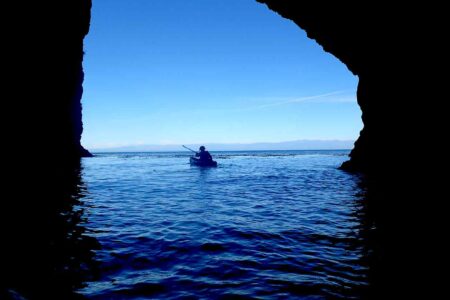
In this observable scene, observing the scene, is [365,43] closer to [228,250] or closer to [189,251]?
[228,250]

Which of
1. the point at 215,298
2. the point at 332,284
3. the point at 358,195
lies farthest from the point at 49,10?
the point at 358,195

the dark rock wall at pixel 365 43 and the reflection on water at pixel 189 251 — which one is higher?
the dark rock wall at pixel 365 43

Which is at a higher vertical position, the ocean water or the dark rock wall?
the dark rock wall

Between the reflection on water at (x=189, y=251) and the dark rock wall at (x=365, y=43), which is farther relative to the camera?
the dark rock wall at (x=365, y=43)

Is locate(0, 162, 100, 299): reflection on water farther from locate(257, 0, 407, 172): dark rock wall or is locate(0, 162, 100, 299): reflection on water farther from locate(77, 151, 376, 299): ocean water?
locate(257, 0, 407, 172): dark rock wall

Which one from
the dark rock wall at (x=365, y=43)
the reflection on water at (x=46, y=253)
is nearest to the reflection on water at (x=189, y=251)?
the reflection on water at (x=46, y=253)

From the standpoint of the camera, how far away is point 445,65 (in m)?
11.2

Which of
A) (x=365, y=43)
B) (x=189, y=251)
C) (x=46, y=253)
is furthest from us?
(x=365, y=43)

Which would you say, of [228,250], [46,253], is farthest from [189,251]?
[46,253]

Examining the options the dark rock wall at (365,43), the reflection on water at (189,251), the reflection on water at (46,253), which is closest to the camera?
the reflection on water at (46,253)

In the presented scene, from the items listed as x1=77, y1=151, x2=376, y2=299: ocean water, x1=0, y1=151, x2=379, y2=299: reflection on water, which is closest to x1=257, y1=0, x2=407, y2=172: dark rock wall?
x1=77, y1=151, x2=376, y2=299: ocean water

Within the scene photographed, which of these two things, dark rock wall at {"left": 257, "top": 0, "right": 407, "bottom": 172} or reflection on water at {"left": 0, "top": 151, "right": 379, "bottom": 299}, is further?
dark rock wall at {"left": 257, "top": 0, "right": 407, "bottom": 172}

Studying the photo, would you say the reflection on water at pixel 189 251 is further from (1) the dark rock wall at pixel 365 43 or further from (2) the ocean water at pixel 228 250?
(1) the dark rock wall at pixel 365 43

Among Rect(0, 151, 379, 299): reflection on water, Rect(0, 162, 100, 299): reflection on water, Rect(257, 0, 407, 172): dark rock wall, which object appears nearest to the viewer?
Rect(0, 162, 100, 299): reflection on water
